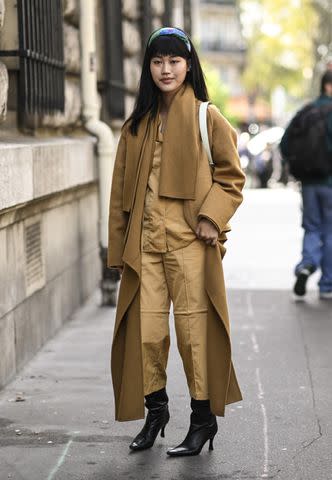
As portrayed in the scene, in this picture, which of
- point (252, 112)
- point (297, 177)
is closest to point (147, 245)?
point (297, 177)

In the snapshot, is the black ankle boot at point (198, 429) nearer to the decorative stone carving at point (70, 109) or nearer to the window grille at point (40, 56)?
the window grille at point (40, 56)

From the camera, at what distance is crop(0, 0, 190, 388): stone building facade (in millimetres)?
7129

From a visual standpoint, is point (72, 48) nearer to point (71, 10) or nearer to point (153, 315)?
point (71, 10)

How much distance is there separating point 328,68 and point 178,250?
5615mm

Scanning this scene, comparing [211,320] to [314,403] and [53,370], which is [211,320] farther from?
[53,370]

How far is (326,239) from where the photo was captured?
34.9 feet

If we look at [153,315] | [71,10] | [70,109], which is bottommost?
[153,315]

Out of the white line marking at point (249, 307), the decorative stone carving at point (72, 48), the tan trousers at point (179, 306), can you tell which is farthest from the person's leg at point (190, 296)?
the decorative stone carving at point (72, 48)

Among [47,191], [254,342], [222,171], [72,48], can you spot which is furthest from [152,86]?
[72,48]

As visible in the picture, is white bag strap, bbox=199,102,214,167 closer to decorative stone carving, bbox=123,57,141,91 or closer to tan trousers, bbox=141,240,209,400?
tan trousers, bbox=141,240,209,400

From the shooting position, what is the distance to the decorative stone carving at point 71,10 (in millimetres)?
9617

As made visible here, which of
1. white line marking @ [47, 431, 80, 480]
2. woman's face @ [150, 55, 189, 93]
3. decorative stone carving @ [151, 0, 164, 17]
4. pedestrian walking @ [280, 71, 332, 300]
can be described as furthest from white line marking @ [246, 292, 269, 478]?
decorative stone carving @ [151, 0, 164, 17]

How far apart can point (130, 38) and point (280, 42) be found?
4329 cm

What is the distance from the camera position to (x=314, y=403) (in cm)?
669
